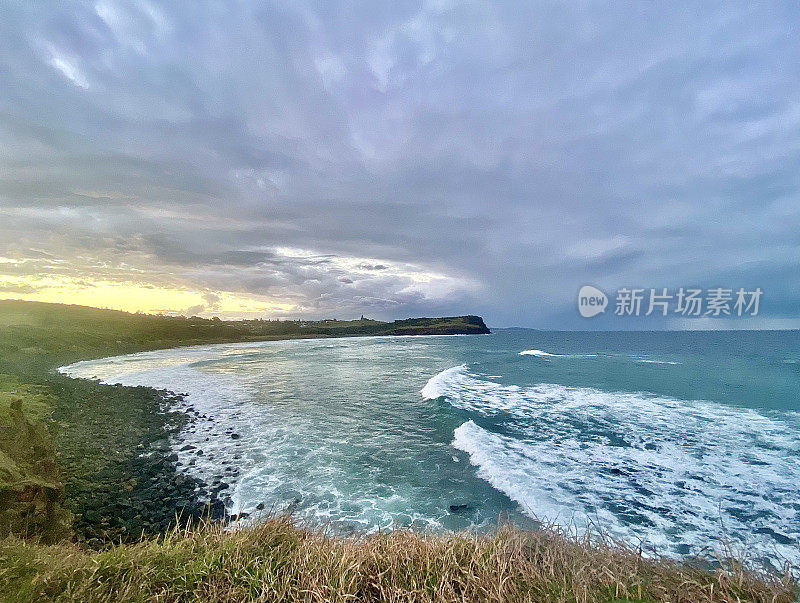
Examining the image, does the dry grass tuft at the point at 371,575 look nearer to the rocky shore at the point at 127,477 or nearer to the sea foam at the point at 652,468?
the rocky shore at the point at 127,477

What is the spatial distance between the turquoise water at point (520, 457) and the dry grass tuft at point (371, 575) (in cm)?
117

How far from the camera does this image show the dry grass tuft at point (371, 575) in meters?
3.65

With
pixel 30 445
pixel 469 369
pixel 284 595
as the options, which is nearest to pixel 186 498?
pixel 30 445

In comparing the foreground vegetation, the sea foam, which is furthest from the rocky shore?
the sea foam

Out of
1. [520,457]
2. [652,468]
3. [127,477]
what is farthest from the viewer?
[520,457]

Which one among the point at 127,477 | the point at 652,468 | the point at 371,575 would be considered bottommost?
the point at 127,477

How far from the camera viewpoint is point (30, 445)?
8555 mm

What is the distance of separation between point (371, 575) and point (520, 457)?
10.8 meters

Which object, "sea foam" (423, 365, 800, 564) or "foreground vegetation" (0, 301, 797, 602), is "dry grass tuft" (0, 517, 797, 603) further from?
"sea foam" (423, 365, 800, 564)

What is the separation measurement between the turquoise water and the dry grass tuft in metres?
1.17

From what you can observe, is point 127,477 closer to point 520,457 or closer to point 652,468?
point 520,457

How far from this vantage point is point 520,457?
13.4 metres

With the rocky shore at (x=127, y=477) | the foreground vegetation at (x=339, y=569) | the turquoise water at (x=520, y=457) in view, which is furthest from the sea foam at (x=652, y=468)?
the rocky shore at (x=127, y=477)

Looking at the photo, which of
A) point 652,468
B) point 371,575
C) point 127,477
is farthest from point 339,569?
point 652,468
